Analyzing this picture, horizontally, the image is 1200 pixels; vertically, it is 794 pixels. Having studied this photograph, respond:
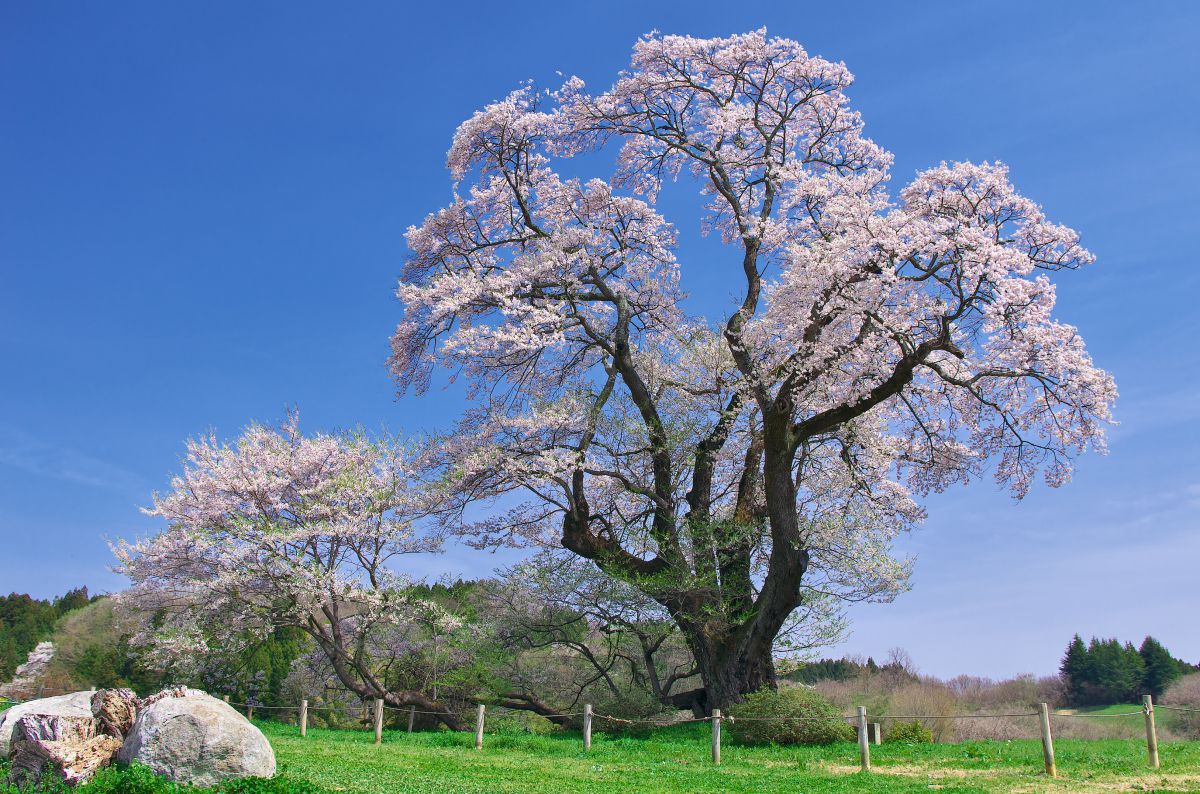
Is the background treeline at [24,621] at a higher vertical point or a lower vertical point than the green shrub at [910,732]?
higher

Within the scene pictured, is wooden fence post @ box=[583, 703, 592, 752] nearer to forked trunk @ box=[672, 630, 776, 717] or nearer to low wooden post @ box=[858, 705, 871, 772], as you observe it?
forked trunk @ box=[672, 630, 776, 717]

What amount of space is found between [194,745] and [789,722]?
11.6 m

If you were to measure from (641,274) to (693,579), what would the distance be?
27.4 ft

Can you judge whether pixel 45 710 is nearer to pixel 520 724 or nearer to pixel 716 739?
pixel 716 739

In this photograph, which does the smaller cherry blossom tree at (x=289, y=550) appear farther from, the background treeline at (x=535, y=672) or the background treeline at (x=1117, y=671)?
Answer: the background treeline at (x=1117, y=671)

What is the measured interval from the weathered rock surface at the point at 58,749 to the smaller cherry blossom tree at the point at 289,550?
11862mm

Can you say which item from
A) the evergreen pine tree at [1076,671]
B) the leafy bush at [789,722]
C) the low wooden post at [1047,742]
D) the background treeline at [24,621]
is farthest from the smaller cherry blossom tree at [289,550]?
the evergreen pine tree at [1076,671]

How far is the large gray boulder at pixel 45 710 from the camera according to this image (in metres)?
12.5

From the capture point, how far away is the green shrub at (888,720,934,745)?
65.4 feet

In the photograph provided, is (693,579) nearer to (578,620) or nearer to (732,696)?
(732,696)

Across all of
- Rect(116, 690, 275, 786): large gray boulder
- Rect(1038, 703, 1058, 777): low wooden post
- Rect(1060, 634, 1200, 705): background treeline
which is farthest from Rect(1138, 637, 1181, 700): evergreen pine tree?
Rect(116, 690, 275, 786): large gray boulder

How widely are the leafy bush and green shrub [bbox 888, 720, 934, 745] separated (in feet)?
6.51

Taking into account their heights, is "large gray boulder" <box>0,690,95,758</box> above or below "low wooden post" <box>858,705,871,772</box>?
above

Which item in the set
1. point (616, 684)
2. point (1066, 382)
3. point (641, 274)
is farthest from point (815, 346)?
point (616, 684)
